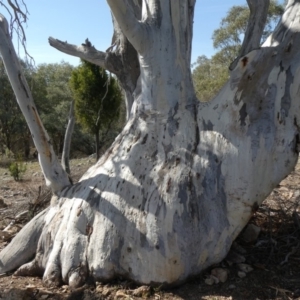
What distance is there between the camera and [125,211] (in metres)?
3.26

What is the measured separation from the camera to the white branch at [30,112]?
3.45 metres

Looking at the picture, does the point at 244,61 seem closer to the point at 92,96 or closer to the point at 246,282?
the point at 246,282

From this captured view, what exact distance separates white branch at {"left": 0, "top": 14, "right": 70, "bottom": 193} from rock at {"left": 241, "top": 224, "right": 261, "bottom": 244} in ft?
5.35

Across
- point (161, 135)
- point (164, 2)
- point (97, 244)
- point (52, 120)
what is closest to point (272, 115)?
point (161, 135)

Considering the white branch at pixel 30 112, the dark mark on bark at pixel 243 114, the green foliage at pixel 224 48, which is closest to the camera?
the dark mark on bark at pixel 243 114

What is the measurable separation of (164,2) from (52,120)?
58.3 ft

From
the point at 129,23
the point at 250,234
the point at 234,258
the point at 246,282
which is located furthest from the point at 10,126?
the point at 246,282

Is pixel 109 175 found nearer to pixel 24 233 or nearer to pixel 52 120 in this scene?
pixel 24 233

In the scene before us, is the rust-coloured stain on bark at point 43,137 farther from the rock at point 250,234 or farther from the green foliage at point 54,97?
the green foliage at point 54,97

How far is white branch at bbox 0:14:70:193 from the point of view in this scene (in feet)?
11.3

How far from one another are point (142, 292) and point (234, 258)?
0.84 metres

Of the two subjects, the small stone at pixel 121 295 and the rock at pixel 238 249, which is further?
the rock at pixel 238 249

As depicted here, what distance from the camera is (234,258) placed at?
11.3ft

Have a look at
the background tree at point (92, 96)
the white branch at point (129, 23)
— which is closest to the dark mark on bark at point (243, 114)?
the white branch at point (129, 23)
